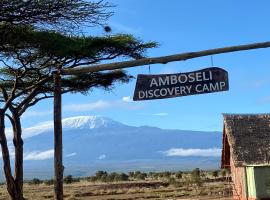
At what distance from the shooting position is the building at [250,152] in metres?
25.7

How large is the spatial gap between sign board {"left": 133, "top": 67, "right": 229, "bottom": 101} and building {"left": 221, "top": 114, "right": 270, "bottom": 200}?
14798mm

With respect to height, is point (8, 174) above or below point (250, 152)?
below

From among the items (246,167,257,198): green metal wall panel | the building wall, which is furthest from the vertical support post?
the building wall

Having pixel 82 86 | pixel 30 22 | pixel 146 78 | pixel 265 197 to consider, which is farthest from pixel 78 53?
pixel 146 78

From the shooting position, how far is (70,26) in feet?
50.6

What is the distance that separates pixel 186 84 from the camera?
1123 cm

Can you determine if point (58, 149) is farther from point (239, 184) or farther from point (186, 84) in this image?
point (239, 184)

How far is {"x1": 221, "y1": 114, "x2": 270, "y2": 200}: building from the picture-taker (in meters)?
25.7

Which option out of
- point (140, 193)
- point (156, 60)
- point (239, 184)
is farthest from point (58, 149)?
point (140, 193)

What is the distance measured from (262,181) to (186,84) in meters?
15.4

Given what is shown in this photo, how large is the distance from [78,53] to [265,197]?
29.5 ft

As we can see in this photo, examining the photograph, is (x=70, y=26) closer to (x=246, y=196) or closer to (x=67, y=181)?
(x=246, y=196)

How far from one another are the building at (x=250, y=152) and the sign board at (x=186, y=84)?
14.8 m

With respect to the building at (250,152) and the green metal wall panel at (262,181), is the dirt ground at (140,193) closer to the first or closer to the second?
the building at (250,152)
